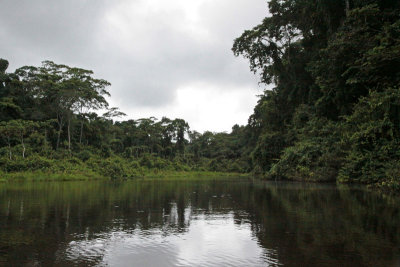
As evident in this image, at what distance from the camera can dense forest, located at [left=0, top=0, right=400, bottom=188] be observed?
13914 mm

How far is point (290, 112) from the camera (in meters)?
34.8

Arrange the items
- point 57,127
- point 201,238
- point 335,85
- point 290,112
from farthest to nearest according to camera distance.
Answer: point 57,127
point 290,112
point 335,85
point 201,238

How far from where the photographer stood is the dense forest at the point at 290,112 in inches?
548

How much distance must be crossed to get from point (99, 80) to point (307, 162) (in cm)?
3571

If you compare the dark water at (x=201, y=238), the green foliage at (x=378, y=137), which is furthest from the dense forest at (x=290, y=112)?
the dark water at (x=201, y=238)

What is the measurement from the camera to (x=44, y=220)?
811 centimetres

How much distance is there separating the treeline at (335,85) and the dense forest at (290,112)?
0.23 feet

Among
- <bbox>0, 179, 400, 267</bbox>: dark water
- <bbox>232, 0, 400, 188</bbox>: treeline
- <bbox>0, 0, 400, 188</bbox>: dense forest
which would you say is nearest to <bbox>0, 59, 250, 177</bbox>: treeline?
<bbox>0, 0, 400, 188</bbox>: dense forest

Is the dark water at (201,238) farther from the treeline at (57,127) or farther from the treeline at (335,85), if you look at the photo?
the treeline at (57,127)

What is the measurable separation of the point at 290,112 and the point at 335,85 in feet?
56.8

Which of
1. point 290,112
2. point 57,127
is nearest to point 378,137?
point 290,112

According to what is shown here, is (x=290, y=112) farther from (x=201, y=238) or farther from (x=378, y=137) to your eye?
(x=201, y=238)

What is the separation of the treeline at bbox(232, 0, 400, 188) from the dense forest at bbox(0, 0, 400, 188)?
0.07 meters

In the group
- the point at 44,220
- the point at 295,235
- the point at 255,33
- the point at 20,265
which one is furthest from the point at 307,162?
the point at 20,265
